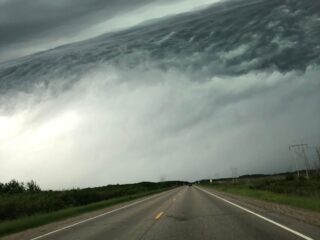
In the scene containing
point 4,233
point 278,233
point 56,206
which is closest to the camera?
point 278,233

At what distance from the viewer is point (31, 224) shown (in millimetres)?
25375

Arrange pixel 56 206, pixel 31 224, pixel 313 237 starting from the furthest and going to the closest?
1. pixel 56 206
2. pixel 31 224
3. pixel 313 237

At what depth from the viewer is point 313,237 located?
477 inches

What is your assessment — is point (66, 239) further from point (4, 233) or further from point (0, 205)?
point (0, 205)

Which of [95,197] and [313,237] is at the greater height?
[95,197]

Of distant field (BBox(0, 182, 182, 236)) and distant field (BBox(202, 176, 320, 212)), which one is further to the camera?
distant field (BBox(0, 182, 182, 236))

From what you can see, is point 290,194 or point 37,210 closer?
point 290,194

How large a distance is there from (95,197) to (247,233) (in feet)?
171

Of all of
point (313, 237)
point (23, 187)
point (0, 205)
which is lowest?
point (313, 237)

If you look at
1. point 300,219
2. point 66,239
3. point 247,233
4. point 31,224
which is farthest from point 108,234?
point 31,224

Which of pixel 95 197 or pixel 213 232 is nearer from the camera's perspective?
pixel 213 232

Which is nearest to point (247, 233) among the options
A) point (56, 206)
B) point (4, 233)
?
point (4, 233)

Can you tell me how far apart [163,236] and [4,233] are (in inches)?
402

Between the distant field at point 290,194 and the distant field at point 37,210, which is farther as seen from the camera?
the distant field at point 37,210
